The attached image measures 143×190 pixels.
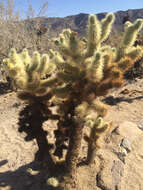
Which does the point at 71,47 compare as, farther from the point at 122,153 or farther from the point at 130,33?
the point at 122,153

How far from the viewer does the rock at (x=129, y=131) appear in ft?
12.1

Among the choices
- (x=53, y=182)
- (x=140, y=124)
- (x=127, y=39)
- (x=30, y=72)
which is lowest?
→ (x=140, y=124)

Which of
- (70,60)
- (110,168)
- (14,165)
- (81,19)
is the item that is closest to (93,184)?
(110,168)

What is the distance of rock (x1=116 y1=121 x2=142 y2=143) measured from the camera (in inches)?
145

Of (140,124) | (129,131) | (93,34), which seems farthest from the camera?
(140,124)

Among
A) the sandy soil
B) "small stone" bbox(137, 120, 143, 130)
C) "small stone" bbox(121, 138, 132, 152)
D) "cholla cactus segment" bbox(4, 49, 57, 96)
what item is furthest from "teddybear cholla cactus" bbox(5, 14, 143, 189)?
"small stone" bbox(137, 120, 143, 130)

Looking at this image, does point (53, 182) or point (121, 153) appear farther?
point (121, 153)

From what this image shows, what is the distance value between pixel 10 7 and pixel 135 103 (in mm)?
6744

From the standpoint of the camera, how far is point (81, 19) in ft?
176

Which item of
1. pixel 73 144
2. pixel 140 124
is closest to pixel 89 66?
pixel 73 144

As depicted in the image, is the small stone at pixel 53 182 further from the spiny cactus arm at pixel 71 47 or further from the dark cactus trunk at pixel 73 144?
the spiny cactus arm at pixel 71 47

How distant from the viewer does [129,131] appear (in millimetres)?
3828

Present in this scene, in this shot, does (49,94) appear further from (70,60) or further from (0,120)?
(0,120)

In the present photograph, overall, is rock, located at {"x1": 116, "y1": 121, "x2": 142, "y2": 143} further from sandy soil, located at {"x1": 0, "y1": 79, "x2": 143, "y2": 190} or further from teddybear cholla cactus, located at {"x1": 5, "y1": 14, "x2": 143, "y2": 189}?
teddybear cholla cactus, located at {"x1": 5, "y1": 14, "x2": 143, "y2": 189}
